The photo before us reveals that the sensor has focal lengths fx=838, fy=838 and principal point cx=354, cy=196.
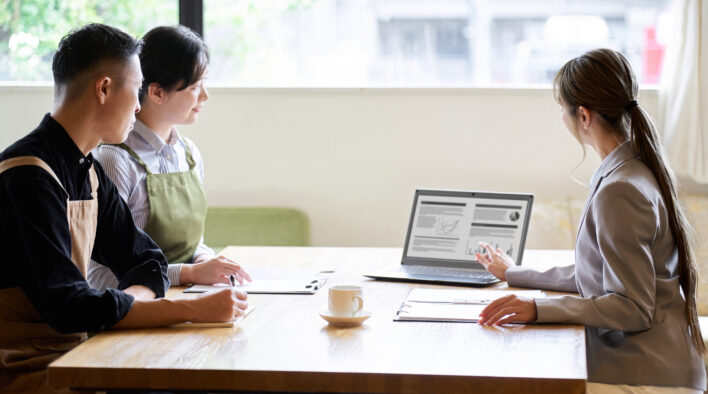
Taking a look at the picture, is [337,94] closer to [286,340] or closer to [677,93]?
[677,93]

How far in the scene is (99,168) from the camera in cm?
189

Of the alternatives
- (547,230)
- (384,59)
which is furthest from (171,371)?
(384,59)

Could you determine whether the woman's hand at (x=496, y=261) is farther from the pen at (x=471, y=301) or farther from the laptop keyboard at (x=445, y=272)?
the pen at (x=471, y=301)

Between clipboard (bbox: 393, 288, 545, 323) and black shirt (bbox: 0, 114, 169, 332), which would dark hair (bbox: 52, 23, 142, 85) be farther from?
clipboard (bbox: 393, 288, 545, 323)

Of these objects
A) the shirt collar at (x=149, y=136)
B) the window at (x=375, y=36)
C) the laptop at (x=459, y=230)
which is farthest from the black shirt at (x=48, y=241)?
the window at (x=375, y=36)

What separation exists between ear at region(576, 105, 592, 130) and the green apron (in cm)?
104

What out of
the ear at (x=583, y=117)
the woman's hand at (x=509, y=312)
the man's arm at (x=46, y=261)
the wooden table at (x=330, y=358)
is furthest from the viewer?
the ear at (x=583, y=117)

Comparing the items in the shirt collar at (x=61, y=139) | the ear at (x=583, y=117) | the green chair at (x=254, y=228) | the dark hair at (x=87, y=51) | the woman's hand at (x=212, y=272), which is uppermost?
the dark hair at (x=87, y=51)

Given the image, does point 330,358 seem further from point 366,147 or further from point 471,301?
point 366,147

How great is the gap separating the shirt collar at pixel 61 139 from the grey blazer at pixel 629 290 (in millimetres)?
964

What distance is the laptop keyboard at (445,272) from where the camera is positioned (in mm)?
2098

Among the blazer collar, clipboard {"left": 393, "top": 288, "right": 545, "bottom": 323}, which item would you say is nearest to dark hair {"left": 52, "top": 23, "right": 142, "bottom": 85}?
clipboard {"left": 393, "top": 288, "right": 545, "bottom": 323}

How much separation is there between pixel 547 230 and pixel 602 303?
6.28ft

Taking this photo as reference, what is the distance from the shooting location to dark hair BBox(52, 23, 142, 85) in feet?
5.56
